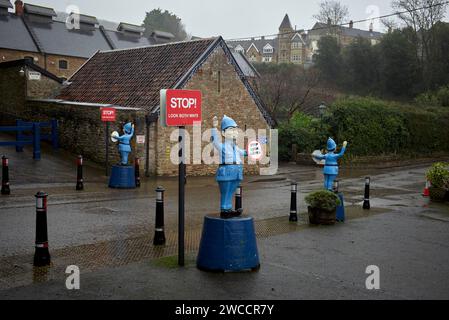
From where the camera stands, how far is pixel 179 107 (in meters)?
7.22

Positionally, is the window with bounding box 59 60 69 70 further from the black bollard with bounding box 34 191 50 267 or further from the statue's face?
the statue's face

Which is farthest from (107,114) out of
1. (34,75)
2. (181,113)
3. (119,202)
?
(181,113)

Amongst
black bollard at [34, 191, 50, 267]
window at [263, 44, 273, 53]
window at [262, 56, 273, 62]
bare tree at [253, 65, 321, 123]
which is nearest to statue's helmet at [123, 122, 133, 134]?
black bollard at [34, 191, 50, 267]

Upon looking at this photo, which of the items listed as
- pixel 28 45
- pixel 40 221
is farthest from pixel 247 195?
pixel 28 45

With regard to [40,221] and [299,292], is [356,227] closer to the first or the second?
[299,292]

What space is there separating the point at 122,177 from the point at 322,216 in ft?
25.0

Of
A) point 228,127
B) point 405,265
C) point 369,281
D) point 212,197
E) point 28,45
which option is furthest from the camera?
point 28,45

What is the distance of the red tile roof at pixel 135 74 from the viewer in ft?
72.8

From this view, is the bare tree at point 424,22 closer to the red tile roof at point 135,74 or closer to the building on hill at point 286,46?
the red tile roof at point 135,74

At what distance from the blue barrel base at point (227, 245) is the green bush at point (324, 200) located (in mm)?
4222

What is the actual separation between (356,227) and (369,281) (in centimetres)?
446

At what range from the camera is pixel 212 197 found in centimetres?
1545

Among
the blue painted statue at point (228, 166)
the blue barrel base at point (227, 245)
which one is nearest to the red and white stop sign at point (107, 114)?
the blue painted statue at point (228, 166)

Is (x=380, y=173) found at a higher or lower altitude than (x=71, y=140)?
lower
